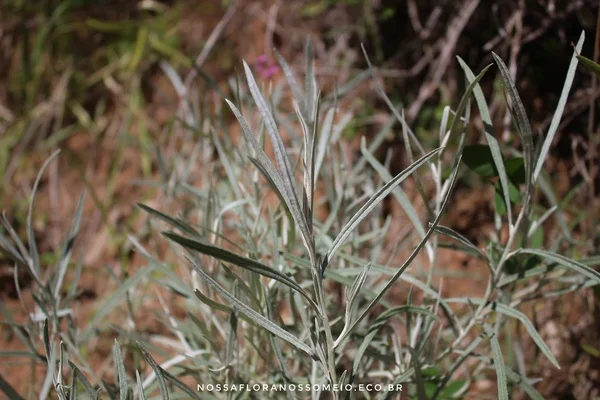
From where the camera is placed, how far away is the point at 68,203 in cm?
176

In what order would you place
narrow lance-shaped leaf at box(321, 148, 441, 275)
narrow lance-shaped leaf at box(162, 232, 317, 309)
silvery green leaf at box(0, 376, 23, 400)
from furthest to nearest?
silvery green leaf at box(0, 376, 23, 400), narrow lance-shaped leaf at box(321, 148, 441, 275), narrow lance-shaped leaf at box(162, 232, 317, 309)

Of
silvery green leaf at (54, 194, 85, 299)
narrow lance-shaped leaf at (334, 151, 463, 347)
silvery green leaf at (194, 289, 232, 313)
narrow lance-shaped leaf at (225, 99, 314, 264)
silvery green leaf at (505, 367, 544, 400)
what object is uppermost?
narrow lance-shaped leaf at (225, 99, 314, 264)

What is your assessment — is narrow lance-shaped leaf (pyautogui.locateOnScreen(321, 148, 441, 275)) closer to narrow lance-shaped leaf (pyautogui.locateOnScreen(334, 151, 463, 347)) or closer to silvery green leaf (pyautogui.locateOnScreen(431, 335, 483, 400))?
narrow lance-shaped leaf (pyautogui.locateOnScreen(334, 151, 463, 347))

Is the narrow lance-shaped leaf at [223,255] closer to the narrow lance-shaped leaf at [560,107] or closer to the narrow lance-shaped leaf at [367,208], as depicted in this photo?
the narrow lance-shaped leaf at [367,208]

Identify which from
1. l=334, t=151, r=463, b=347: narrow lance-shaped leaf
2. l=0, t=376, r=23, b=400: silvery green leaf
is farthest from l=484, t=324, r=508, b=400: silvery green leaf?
l=0, t=376, r=23, b=400: silvery green leaf

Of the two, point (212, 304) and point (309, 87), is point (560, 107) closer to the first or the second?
point (309, 87)

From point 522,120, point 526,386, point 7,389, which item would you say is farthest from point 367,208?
point 7,389

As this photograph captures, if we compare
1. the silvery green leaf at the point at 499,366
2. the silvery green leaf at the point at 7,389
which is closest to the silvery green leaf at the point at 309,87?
the silvery green leaf at the point at 499,366

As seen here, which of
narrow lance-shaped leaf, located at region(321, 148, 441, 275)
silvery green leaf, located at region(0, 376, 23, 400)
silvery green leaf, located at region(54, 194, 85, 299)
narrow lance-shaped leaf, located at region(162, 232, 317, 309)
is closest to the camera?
narrow lance-shaped leaf, located at region(162, 232, 317, 309)

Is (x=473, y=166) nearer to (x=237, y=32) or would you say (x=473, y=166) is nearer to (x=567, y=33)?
(x=567, y=33)

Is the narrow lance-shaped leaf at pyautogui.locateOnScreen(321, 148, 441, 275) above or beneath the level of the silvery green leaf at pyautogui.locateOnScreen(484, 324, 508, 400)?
above

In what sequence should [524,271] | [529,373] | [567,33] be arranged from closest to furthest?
1. [524,271]
2. [529,373]
3. [567,33]

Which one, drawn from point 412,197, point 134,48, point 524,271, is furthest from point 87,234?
point 524,271

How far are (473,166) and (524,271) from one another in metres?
0.15
